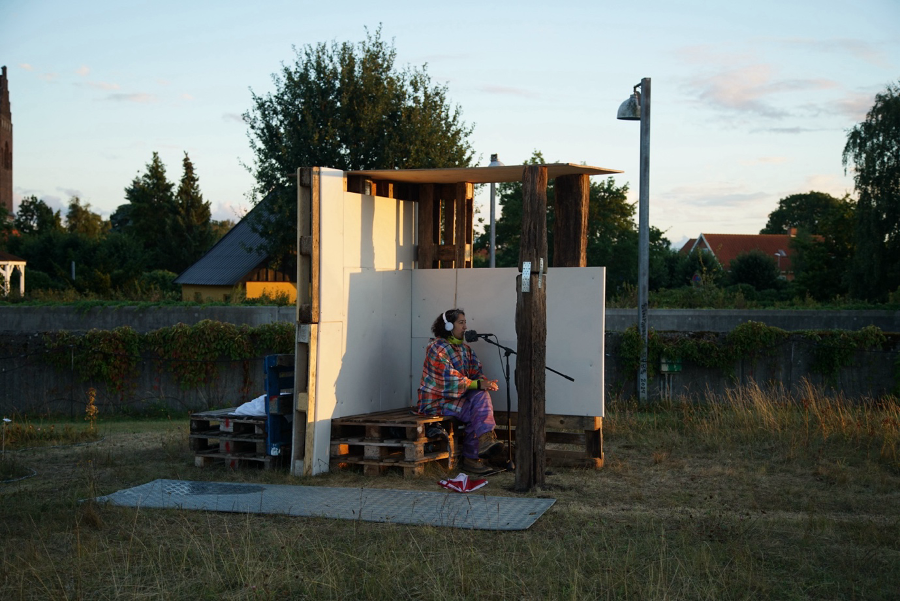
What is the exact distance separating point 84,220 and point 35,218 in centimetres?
707

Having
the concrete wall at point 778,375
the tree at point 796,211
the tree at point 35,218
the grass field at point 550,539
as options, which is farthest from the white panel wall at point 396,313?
the tree at point 796,211

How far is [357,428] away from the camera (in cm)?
932

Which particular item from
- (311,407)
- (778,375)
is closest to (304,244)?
(311,407)

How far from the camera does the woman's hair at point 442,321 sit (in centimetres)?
945

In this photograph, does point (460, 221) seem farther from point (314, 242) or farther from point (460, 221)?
point (314, 242)

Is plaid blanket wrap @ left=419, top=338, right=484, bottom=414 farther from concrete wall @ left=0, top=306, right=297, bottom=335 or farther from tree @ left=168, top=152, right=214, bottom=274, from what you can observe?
tree @ left=168, top=152, right=214, bottom=274

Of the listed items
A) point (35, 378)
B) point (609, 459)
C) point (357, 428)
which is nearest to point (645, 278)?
point (609, 459)

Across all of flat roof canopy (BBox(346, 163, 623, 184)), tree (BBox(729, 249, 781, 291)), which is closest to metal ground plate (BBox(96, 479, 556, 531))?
flat roof canopy (BBox(346, 163, 623, 184))

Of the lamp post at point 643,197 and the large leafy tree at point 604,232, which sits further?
the large leafy tree at point 604,232

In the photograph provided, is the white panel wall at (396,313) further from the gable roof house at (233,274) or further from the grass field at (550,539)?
the gable roof house at (233,274)

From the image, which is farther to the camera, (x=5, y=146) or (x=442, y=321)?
(x=5, y=146)

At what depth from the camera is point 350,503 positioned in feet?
25.2

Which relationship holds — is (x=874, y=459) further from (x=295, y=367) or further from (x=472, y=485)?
(x=295, y=367)

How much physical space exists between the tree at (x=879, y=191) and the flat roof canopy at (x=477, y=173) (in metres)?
25.2
